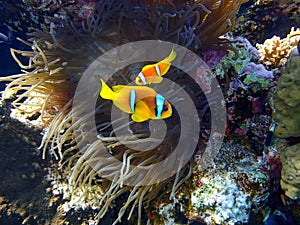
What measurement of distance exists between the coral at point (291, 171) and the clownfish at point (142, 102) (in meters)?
0.76

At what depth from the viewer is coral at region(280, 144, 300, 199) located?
1678 mm

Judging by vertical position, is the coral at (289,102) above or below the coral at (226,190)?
above

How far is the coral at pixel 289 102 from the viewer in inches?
64.4

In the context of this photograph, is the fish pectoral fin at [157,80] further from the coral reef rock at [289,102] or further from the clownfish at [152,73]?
the coral reef rock at [289,102]

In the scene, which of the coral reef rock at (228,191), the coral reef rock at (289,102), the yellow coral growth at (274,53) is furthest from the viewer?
the yellow coral growth at (274,53)

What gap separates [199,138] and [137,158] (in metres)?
0.46

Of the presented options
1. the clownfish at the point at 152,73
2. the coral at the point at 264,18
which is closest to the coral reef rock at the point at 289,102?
the clownfish at the point at 152,73

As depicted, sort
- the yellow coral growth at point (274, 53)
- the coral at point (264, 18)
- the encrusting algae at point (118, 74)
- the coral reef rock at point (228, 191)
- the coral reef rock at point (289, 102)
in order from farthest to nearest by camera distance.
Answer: the coral at point (264, 18) → the yellow coral growth at point (274, 53) → the encrusting algae at point (118, 74) → the coral reef rock at point (228, 191) → the coral reef rock at point (289, 102)

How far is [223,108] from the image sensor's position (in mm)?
1969

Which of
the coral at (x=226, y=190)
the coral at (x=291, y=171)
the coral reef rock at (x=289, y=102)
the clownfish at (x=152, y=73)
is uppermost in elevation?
the clownfish at (x=152, y=73)

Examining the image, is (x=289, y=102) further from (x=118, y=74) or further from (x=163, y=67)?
(x=118, y=74)

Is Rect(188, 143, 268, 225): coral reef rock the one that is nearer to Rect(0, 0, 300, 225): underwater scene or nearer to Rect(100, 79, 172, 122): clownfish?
Rect(0, 0, 300, 225): underwater scene

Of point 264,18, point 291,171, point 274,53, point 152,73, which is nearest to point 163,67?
point 152,73

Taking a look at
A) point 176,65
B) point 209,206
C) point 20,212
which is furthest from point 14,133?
point 209,206
